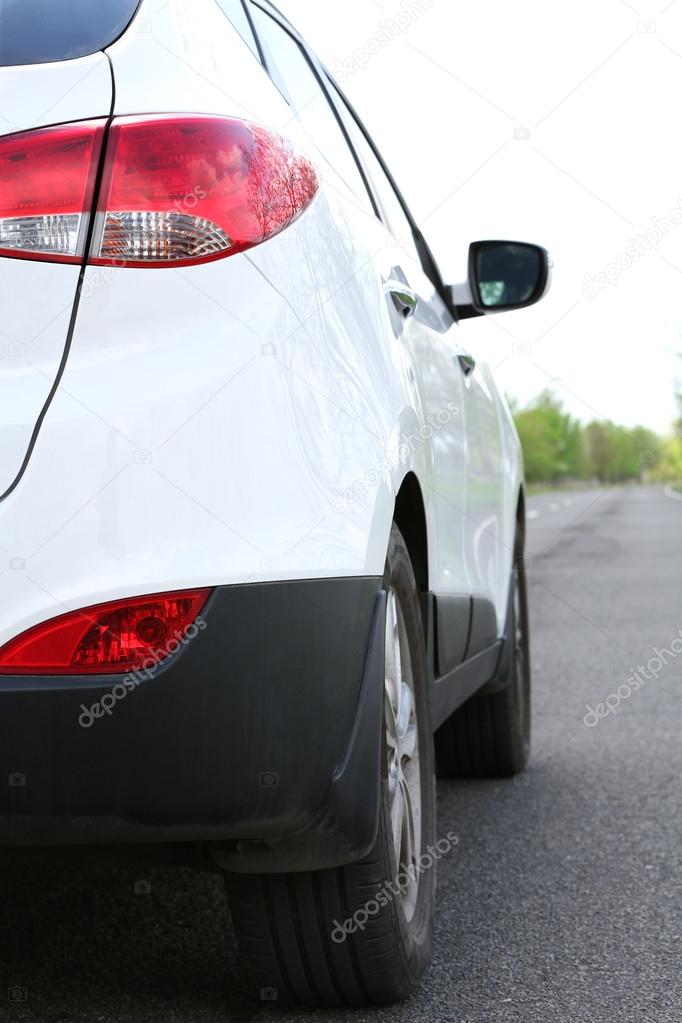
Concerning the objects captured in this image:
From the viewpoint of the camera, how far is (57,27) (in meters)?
1.90

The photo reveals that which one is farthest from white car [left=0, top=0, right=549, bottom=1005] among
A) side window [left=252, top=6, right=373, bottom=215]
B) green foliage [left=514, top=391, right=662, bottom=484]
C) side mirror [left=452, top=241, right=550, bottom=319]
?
green foliage [left=514, top=391, right=662, bottom=484]

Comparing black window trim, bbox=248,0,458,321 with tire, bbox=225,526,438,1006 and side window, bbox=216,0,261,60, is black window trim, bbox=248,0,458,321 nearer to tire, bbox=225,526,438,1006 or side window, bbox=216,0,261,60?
side window, bbox=216,0,261,60

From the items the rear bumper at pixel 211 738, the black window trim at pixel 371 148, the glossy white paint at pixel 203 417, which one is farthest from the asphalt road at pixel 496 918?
the black window trim at pixel 371 148

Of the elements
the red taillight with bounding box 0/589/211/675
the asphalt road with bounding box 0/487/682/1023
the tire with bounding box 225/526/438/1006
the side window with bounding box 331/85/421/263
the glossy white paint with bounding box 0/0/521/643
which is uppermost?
the side window with bounding box 331/85/421/263

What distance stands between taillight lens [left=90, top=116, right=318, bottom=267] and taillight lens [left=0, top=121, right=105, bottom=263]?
3 centimetres

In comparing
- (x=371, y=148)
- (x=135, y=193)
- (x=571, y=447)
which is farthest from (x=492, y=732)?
(x=571, y=447)

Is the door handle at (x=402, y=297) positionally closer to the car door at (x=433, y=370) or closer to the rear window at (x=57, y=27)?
the car door at (x=433, y=370)

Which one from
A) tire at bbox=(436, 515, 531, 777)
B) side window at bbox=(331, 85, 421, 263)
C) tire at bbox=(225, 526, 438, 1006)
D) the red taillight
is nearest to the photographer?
the red taillight

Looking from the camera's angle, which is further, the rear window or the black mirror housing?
the black mirror housing

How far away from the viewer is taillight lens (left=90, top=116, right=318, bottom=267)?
5.88 ft

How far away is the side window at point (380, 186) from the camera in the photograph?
10.0 ft

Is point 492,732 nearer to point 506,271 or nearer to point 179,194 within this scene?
point 506,271

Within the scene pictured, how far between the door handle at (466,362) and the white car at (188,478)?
4.32 ft

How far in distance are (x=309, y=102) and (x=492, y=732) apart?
7.49ft
